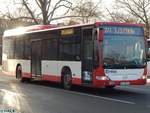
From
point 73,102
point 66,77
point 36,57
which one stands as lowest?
point 73,102

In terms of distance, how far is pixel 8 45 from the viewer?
2830cm

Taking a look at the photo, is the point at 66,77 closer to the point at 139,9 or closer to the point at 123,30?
the point at 123,30

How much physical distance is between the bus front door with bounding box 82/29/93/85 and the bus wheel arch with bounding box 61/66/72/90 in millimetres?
1553

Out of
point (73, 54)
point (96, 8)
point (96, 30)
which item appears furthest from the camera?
point (96, 8)

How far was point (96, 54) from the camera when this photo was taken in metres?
18.0

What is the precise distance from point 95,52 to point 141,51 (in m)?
1.97

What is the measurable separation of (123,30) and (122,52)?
0.92 metres

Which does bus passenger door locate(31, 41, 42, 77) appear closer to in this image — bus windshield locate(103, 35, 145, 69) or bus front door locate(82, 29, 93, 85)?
bus front door locate(82, 29, 93, 85)

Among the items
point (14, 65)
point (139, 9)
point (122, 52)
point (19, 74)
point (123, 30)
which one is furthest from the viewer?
point (139, 9)

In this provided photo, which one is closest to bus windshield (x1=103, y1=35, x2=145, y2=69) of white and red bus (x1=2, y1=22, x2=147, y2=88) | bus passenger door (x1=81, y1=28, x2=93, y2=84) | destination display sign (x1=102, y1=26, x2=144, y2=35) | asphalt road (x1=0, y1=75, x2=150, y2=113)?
white and red bus (x1=2, y1=22, x2=147, y2=88)

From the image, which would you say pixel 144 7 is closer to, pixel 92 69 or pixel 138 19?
pixel 138 19

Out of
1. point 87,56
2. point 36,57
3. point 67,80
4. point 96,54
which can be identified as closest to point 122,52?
point 96,54

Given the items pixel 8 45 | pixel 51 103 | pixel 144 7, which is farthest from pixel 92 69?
pixel 144 7

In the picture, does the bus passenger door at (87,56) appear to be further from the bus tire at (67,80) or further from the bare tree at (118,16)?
the bare tree at (118,16)
